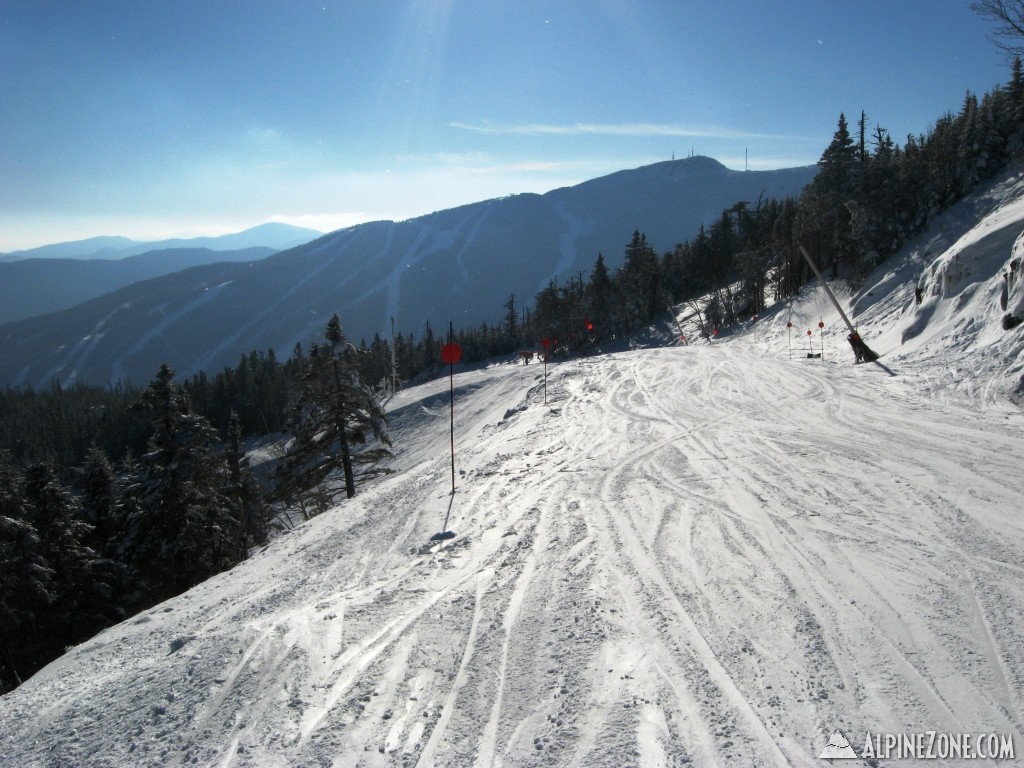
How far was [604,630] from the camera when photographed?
5406 mm

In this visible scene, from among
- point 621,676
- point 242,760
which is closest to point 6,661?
point 242,760

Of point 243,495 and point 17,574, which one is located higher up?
point 17,574

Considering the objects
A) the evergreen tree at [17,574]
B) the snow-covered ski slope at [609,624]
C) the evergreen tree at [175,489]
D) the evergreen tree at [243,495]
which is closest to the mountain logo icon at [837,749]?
the snow-covered ski slope at [609,624]

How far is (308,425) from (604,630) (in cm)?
1916

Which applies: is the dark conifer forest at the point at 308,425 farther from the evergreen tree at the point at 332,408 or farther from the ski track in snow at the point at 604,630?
the ski track in snow at the point at 604,630

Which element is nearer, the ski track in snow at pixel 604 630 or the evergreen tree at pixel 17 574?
the ski track in snow at pixel 604 630

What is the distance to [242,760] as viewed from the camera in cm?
421

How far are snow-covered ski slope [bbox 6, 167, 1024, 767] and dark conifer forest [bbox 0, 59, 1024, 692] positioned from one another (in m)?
10.9

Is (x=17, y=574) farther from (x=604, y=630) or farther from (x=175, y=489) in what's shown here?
(x=604, y=630)

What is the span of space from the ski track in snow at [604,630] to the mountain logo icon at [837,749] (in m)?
0.06

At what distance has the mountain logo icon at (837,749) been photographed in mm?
3789

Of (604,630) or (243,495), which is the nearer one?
(604,630)

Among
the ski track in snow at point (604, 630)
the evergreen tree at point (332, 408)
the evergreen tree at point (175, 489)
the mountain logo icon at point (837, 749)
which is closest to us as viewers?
the mountain logo icon at point (837, 749)

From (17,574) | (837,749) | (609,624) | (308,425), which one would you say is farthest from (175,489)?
(837,749)
